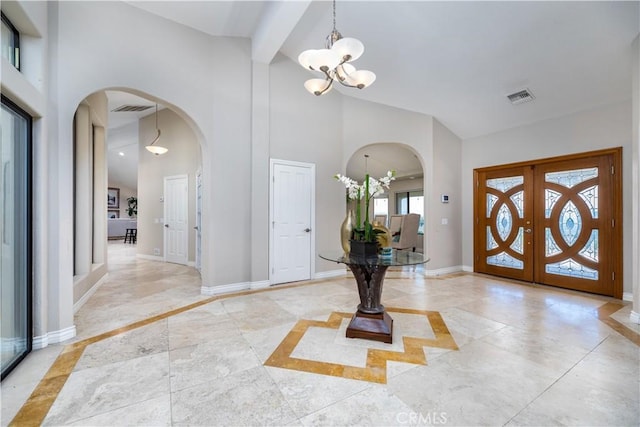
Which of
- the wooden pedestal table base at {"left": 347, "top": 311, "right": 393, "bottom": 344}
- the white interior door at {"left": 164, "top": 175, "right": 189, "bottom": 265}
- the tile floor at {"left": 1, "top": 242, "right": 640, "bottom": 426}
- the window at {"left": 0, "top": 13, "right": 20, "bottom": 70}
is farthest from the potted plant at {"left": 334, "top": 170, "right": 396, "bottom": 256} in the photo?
the white interior door at {"left": 164, "top": 175, "right": 189, "bottom": 265}

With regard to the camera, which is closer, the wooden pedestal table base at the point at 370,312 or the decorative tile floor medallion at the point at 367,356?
the decorative tile floor medallion at the point at 367,356

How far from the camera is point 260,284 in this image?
13.9 feet

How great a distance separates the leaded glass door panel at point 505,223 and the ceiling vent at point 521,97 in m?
1.22

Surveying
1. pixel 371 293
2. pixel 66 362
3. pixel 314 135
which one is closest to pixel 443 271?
pixel 371 293

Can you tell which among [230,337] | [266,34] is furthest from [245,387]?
[266,34]

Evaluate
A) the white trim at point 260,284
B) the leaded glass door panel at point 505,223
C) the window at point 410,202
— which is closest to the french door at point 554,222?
the leaded glass door panel at point 505,223

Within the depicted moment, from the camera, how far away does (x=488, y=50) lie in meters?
3.43

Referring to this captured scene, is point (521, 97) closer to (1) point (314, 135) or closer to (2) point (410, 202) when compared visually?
(1) point (314, 135)

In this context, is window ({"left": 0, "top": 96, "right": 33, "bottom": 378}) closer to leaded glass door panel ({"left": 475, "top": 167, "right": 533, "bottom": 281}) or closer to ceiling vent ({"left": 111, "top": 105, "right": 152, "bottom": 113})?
ceiling vent ({"left": 111, "top": 105, "right": 152, "bottom": 113})

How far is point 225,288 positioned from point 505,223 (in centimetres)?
507

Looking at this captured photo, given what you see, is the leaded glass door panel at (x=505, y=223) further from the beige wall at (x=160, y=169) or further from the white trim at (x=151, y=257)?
the white trim at (x=151, y=257)

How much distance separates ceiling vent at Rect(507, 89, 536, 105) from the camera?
4019 mm

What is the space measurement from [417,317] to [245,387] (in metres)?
2.03

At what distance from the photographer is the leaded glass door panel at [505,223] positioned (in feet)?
15.6
